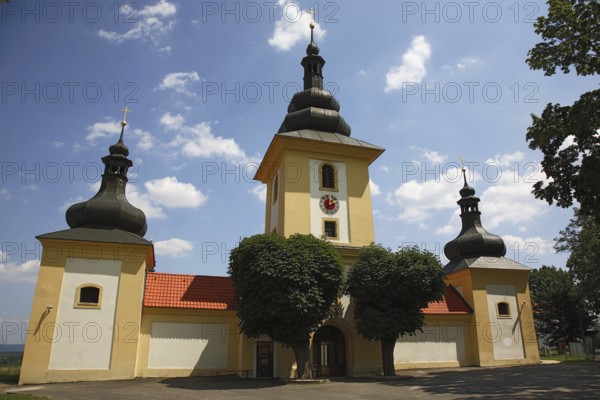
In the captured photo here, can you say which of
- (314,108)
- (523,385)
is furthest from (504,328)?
(314,108)

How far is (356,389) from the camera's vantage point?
1587 centimetres

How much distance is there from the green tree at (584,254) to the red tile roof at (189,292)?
13.0 metres

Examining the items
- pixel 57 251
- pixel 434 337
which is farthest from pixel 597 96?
pixel 57 251

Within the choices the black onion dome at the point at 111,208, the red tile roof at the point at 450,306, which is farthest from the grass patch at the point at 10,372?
the red tile roof at the point at 450,306

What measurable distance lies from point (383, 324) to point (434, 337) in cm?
775

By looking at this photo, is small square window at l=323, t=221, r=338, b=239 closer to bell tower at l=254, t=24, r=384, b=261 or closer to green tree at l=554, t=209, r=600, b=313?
bell tower at l=254, t=24, r=384, b=261

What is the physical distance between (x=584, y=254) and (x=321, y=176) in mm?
21123

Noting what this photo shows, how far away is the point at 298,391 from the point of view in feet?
50.9

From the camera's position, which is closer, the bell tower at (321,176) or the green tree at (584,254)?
the bell tower at (321,176)

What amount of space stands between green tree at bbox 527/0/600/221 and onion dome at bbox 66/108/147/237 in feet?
63.0

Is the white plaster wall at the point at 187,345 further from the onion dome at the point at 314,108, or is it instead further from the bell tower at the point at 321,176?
the onion dome at the point at 314,108

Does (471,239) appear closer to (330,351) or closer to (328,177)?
(328,177)

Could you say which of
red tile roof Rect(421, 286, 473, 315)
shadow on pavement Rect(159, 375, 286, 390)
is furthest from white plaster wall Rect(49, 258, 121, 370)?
red tile roof Rect(421, 286, 473, 315)

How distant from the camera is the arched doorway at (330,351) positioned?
73.6 feet
